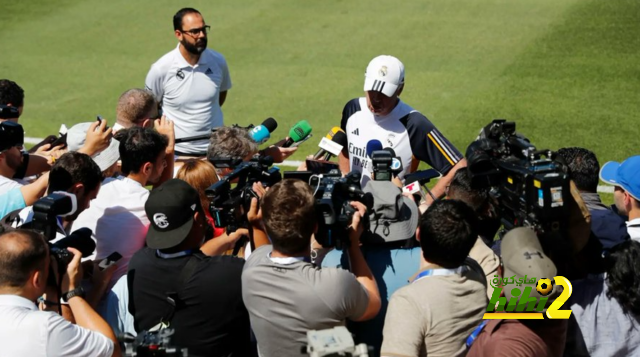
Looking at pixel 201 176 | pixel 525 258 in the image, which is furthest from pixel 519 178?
pixel 201 176

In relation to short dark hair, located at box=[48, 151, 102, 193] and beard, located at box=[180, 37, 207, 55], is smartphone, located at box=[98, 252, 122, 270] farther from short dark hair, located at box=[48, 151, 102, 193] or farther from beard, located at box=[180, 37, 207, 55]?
beard, located at box=[180, 37, 207, 55]

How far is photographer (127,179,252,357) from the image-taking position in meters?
4.49

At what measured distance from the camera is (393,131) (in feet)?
22.6

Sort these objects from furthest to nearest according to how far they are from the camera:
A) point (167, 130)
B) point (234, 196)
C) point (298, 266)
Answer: point (167, 130)
point (234, 196)
point (298, 266)

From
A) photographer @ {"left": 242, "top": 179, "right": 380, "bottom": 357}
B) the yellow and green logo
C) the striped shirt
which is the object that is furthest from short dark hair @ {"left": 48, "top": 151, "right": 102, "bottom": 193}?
the yellow and green logo

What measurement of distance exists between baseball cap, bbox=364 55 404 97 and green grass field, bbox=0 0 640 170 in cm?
394

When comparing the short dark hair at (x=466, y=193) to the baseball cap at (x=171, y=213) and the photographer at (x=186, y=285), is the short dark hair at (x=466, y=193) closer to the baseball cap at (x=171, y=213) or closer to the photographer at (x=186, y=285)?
the photographer at (x=186, y=285)

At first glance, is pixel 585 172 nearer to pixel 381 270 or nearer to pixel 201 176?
pixel 381 270

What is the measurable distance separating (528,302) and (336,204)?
1.16 meters

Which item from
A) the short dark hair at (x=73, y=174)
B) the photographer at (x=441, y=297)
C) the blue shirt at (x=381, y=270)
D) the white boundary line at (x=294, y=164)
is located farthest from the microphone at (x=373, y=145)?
the white boundary line at (x=294, y=164)

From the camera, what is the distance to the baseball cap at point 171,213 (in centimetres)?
464

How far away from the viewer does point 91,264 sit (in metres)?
4.90

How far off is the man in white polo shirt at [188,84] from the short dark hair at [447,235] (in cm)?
481

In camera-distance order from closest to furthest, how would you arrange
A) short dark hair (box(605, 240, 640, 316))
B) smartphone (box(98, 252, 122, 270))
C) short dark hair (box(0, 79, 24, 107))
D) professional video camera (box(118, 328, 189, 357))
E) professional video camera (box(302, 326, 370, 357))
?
professional video camera (box(302, 326, 370, 357))
professional video camera (box(118, 328, 189, 357))
short dark hair (box(605, 240, 640, 316))
smartphone (box(98, 252, 122, 270))
short dark hair (box(0, 79, 24, 107))
